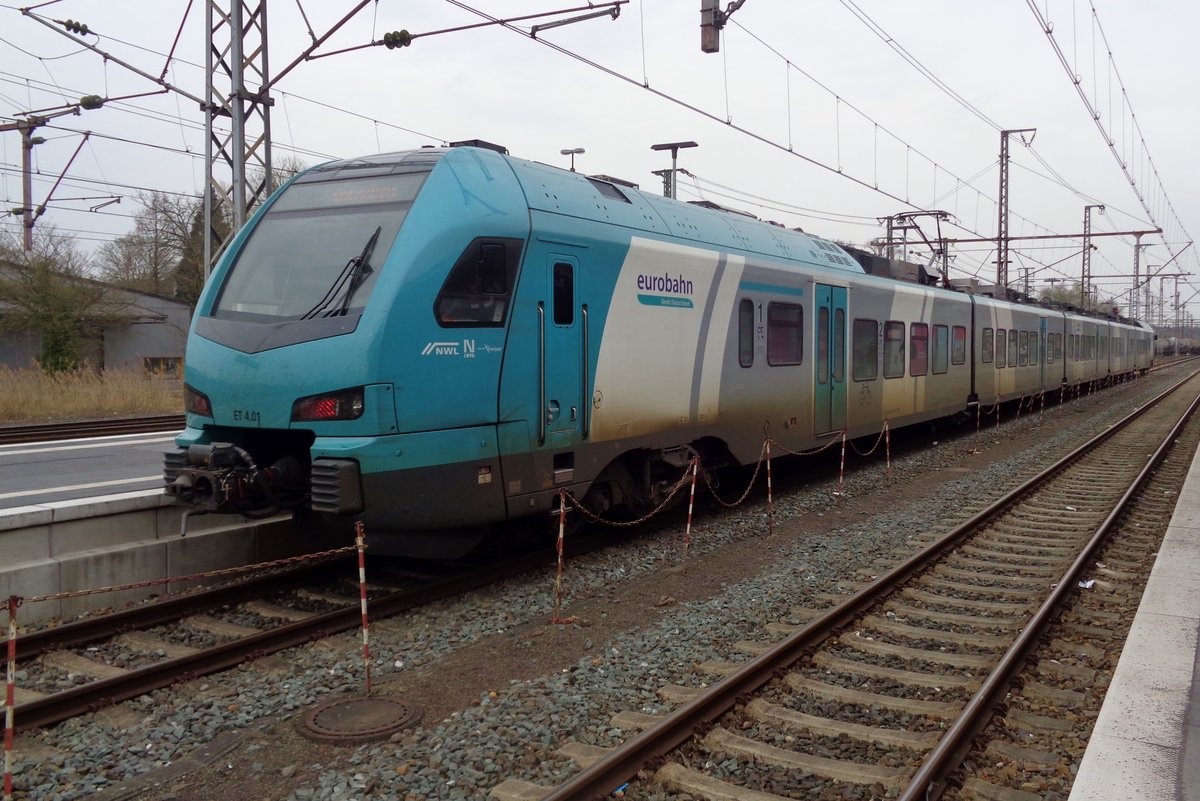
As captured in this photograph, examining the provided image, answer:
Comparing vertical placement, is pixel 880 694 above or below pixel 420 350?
below

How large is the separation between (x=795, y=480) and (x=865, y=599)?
6.37 m

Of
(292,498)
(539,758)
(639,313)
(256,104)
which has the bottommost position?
(539,758)

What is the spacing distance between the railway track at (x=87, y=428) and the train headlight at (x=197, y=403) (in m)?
9.52

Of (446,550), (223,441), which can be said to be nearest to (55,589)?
(223,441)

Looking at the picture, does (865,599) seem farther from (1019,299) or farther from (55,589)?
(1019,299)

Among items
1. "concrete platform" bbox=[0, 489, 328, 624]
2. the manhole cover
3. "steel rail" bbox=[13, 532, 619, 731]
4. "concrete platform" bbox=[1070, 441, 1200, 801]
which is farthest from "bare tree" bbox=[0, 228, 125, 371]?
"concrete platform" bbox=[1070, 441, 1200, 801]

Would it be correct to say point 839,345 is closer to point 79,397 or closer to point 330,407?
point 330,407

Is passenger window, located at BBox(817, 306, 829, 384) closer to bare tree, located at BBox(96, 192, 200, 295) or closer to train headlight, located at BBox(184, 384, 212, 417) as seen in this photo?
train headlight, located at BBox(184, 384, 212, 417)

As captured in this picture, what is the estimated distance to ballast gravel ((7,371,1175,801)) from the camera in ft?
13.9

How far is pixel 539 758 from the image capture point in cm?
443

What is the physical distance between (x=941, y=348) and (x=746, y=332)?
8.38m

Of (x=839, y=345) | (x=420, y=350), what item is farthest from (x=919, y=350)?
(x=420, y=350)

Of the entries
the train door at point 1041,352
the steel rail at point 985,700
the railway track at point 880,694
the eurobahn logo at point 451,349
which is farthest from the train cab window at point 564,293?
the train door at point 1041,352

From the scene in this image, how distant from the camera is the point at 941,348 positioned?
17.2 m
